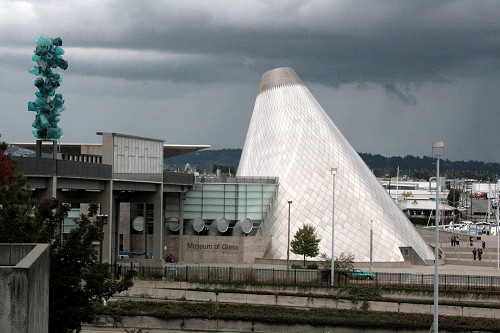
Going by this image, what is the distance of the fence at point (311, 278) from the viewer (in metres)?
50.0

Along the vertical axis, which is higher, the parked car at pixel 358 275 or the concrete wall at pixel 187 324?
the parked car at pixel 358 275

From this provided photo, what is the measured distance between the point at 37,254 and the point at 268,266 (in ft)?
155

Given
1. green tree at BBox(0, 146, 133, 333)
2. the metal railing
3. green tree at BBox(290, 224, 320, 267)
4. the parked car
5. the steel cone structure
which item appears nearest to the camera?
green tree at BBox(0, 146, 133, 333)

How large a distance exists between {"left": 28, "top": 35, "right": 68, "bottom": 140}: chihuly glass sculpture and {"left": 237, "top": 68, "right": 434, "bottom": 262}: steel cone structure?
2091 centimetres

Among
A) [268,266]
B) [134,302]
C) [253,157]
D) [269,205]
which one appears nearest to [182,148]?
[253,157]

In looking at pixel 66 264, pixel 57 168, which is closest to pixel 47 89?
pixel 57 168

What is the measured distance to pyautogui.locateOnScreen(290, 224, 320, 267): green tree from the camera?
63062 mm

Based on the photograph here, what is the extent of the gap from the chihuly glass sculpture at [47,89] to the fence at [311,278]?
473 inches

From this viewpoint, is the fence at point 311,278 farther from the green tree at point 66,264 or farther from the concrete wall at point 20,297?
the concrete wall at point 20,297

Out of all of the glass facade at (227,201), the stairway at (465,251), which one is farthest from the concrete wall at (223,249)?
the stairway at (465,251)

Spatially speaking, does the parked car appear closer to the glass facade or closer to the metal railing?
the glass facade

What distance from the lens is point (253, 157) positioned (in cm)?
7669

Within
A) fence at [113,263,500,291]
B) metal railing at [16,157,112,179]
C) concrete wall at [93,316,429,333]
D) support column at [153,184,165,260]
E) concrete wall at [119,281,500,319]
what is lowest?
concrete wall at [93,316,429,333]

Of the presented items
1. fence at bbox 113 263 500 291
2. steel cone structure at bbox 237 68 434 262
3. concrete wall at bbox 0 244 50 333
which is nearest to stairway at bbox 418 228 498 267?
steel cone structure at bbox 237 68 434 262
